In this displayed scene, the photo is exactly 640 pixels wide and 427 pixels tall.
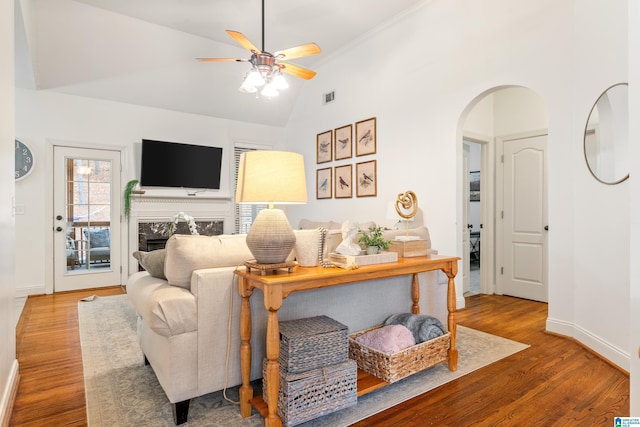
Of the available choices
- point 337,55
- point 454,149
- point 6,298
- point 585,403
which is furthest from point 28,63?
point 585,403

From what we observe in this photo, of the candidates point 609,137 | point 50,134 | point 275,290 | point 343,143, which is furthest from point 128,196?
point 609,137

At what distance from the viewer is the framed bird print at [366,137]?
5055 millimetres

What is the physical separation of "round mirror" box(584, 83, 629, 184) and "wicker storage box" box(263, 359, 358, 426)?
2413 millimetres

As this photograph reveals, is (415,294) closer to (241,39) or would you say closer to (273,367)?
(273,367)

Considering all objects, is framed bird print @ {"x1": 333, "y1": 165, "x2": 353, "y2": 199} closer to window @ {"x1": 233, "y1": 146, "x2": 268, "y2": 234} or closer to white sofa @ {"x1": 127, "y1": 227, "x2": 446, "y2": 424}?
window @ {"x1": 233, "y1": 146, "x2": 268, "y2": 234}

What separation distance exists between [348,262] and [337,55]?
451 cm

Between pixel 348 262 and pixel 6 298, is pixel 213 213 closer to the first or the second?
pixel 6 298

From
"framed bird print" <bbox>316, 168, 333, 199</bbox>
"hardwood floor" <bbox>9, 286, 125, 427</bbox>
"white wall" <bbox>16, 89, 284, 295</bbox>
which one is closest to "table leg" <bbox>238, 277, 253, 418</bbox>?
"hardwood floor" <bbox>9, 286, 125, 427</bbox>

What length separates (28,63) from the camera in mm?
3977

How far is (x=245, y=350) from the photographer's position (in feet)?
6.45

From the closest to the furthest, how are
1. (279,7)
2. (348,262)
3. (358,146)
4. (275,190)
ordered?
(275,190), (348,262), (279,7), (358,146)

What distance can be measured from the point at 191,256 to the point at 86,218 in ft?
13.7

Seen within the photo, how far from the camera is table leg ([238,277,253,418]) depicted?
1943 mm

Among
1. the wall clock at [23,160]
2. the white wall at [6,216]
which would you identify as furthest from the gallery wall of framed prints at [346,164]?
the wall clock at [23,160]
